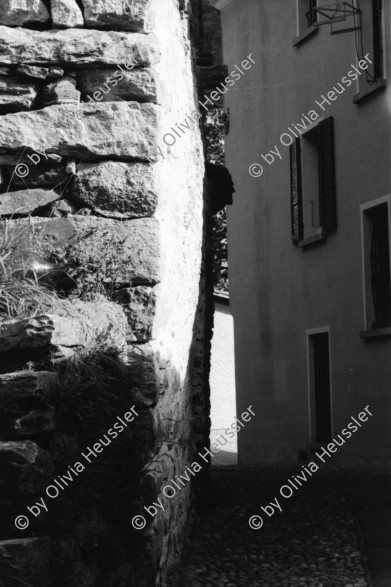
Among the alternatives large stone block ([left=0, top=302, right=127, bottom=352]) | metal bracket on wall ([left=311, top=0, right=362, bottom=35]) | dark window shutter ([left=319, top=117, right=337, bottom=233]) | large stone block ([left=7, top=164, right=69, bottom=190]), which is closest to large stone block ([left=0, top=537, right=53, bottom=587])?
large stone block ([left=0, top=302, right=127, bottom=352])

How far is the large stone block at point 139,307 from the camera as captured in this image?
5211 mm

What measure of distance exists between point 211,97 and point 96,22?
322 centimetres

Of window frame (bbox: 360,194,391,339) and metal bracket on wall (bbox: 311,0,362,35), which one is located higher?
metal bracket on wall (bbox: 311,0,362,35)

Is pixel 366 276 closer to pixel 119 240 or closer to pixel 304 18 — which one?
pixel 304 18

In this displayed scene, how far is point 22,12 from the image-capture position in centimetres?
557

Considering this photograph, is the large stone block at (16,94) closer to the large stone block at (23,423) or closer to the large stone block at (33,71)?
the large stone block at (33,71)

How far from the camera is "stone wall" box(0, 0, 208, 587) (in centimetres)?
454

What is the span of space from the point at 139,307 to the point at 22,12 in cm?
166

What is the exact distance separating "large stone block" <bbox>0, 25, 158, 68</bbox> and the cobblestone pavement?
2.77m

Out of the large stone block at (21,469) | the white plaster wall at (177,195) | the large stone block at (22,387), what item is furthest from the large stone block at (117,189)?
the large stone block at (21,469)

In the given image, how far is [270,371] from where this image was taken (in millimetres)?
15039

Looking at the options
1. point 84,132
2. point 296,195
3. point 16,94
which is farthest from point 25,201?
point 296,195

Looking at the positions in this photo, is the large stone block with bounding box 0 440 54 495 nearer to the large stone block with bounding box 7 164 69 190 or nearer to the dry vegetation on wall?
the large stone block with bounding box 7 164 69 190

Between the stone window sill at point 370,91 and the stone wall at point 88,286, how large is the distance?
224 inches
